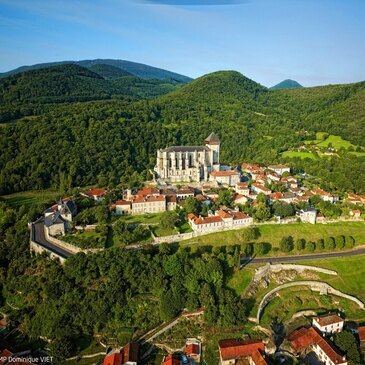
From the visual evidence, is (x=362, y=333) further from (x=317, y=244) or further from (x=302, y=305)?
(x=317, y=244)

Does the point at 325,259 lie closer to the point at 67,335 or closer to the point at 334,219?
the point at 334,219

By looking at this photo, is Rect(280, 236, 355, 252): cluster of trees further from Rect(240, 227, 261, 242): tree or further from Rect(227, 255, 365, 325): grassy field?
Rect(240, 227, 261, 242): tree

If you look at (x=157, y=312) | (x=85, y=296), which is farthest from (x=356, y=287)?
(x=85, y=296)

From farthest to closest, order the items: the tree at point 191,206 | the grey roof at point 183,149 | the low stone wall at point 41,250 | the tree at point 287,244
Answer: the grey roof at point 183,149, the tree at point 191,206, the tree at point 287,244, the low stone wall at point 41,250

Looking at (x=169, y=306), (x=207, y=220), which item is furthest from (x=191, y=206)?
(x=169, y=306)

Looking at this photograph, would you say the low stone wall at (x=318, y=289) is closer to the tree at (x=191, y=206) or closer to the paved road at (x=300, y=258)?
the paved road at (x=300, y=258)

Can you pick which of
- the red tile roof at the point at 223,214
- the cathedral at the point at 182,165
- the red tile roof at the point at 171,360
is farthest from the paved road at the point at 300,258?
the cathedral at the point at 182,165
